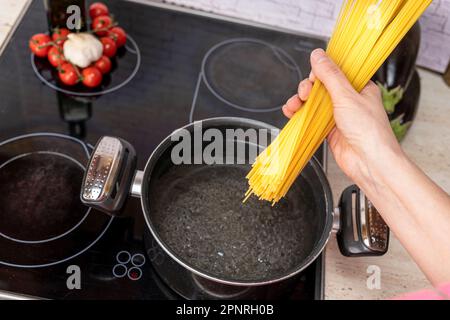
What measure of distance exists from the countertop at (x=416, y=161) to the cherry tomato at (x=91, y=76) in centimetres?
22

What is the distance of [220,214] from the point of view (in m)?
0.92

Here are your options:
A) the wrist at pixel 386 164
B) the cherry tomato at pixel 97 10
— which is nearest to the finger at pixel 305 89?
the wrist at pixel 386 164

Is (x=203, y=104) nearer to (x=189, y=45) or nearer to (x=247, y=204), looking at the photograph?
(x=189, y=45)

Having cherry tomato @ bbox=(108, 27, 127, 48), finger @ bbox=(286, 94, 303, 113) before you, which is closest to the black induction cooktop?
cherry tomato @ bbox=(108, 27, 127, 48)

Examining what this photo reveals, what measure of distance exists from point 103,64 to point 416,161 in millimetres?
708

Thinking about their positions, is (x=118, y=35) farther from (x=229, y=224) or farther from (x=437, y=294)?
(x=437, y=294)

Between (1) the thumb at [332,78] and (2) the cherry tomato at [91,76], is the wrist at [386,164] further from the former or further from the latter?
(2) the cherry tomato at [91,76]

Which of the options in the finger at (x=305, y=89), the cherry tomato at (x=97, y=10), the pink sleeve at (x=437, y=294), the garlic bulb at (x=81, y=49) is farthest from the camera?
the cherry tomato at (x=97, y=10)

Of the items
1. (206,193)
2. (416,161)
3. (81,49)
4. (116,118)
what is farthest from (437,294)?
(81,49)

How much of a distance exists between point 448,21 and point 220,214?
2.38ft

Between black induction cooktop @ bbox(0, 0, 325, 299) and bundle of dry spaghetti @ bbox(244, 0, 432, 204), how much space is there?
23cm

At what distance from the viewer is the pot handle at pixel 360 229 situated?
2.79 ft

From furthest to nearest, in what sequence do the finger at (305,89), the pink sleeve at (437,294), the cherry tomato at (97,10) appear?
the cherry tomato at (97,10) < the finger at (305,89) < the pink sleeve at (437,294)
